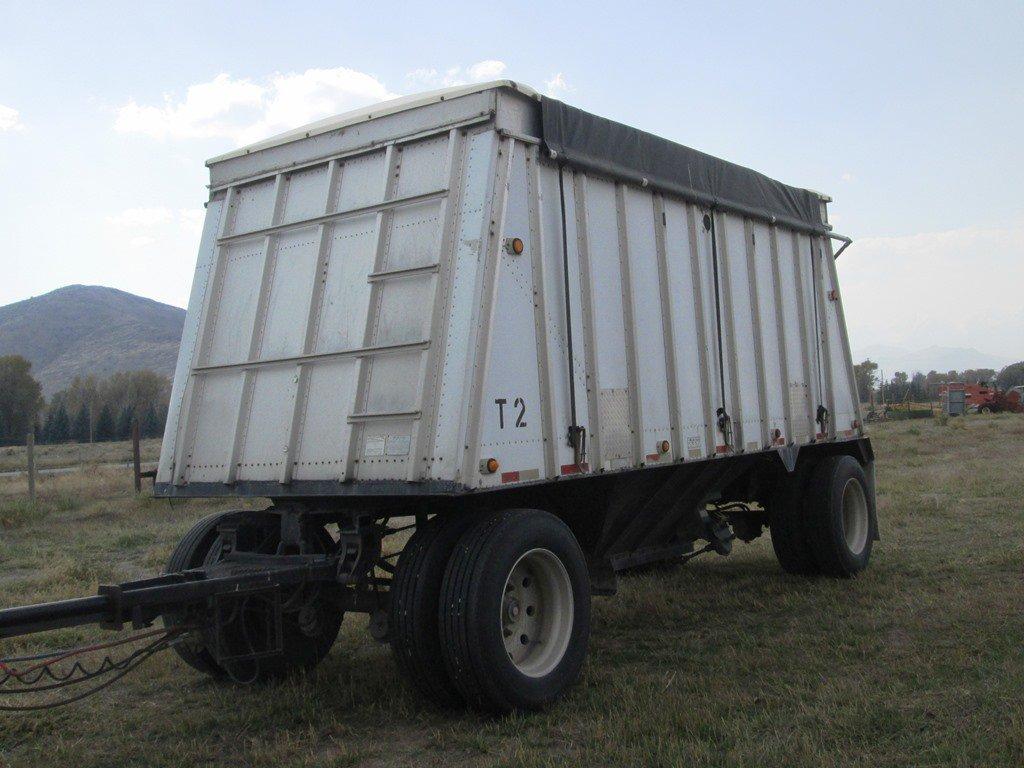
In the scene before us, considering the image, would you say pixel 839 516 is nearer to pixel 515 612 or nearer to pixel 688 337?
pixel 688 337

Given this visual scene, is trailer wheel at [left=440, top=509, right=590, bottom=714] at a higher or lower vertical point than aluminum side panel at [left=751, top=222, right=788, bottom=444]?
lower

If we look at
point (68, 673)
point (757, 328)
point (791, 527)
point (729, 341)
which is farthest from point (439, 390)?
point (791, 527)

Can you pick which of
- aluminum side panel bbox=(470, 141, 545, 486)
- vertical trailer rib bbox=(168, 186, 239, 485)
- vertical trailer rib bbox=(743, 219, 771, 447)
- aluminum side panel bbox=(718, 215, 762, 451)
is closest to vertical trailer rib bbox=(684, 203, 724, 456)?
aluminum side panel bbox=(718, 215, 762, 451)

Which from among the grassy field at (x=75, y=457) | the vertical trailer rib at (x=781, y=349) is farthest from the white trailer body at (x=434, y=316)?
the grassy field at (x=75, y=457)

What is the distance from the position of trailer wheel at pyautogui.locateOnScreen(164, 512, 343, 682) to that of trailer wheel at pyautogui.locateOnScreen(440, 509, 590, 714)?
1103mm

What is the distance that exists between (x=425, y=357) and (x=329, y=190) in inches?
60.0

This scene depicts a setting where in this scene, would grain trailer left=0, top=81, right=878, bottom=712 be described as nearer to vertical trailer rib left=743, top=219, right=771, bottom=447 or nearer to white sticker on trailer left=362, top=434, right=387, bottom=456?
white sticker on trailer left=362, top=434, right=387, bottom=456

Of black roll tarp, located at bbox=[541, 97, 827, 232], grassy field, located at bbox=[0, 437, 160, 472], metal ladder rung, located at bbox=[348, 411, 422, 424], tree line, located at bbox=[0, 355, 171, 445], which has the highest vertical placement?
tree line, located at bbox=[0, 355, 171, 445]

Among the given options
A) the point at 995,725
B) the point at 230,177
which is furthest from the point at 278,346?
the point at 995,725

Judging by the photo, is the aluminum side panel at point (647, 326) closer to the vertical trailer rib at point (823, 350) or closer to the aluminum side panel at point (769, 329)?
the aluminum side panel at point (769, 329)

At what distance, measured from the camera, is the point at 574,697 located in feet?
18.6

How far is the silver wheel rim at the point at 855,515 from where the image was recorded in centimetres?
962

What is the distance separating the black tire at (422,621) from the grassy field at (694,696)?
216 mm

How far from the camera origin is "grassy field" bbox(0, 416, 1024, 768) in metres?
4.66
